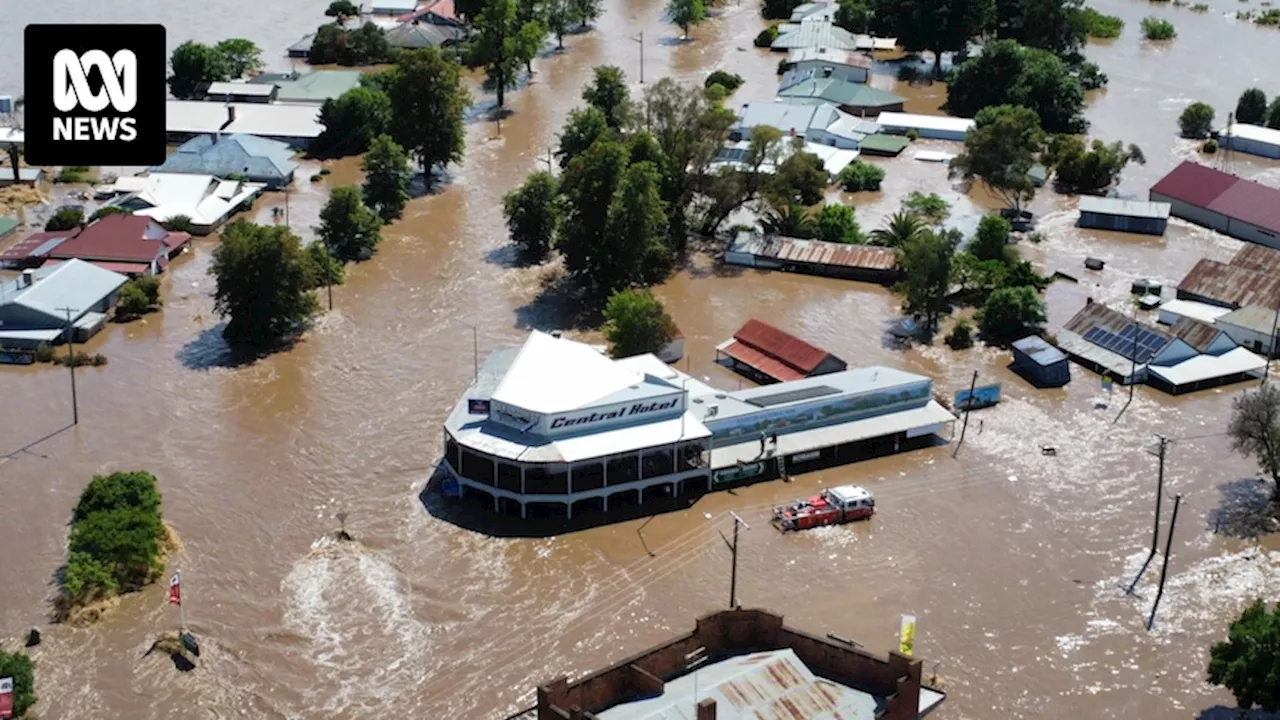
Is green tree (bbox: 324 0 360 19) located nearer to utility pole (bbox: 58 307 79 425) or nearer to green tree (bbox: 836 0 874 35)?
green tree (bbox: 836 0 874 35)

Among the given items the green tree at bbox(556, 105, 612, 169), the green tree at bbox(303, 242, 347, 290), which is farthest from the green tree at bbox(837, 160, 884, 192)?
the green tree at bbox(303, 242, 347, 290)

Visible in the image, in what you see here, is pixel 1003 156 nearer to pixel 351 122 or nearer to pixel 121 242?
pixel 351 122

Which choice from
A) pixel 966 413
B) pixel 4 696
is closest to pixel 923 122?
pixel 966 413

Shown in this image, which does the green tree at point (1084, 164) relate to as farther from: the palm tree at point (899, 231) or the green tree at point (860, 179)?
the palm tree at point (899, 231)

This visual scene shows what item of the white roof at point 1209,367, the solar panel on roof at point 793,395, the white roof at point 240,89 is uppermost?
the white roof at point 240,89

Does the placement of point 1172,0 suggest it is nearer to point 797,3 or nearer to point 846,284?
point 797,3

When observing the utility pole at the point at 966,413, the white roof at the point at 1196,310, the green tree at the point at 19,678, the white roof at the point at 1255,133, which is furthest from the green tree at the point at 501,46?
the green tree at the point at 19,678
